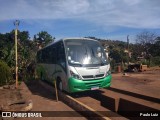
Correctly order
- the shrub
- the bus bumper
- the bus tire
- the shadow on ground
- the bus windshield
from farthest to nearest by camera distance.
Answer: the shrub, the shadow on ground, the bus tire, the bus windshield, the bus bumper

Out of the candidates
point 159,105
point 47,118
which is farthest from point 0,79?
point 159,105

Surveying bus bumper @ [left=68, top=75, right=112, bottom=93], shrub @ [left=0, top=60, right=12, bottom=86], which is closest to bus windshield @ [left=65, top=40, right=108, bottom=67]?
bus bumper @ [left=68, top=75, right=112, bottom=93]

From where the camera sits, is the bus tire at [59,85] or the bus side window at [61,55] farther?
the bus tire at [59,85]

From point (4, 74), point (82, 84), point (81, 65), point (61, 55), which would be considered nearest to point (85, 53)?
point (81, 65)

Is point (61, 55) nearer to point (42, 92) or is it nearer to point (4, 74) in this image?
point (42, 92)

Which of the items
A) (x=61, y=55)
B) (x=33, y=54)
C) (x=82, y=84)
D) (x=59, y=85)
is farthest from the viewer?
(x=33, y=54)

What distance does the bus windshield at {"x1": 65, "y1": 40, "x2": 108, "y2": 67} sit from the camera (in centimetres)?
1158

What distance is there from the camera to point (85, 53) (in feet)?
39.0

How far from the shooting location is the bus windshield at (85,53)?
11578 mm

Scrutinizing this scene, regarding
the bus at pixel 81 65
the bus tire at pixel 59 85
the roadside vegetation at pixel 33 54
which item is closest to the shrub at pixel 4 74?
the roadside vegetation at pixel 33 54

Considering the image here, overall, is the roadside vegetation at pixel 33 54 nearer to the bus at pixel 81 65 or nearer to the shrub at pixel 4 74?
the shrub at pixel 4 74

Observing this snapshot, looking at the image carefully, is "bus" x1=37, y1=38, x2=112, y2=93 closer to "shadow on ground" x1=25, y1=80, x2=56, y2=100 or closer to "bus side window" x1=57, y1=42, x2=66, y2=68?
"bus side window" x1=57, y1=42, x2=66, y2=68

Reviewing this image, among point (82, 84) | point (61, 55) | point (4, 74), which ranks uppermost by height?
point (61, 55)

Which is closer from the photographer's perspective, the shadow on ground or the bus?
the bus
